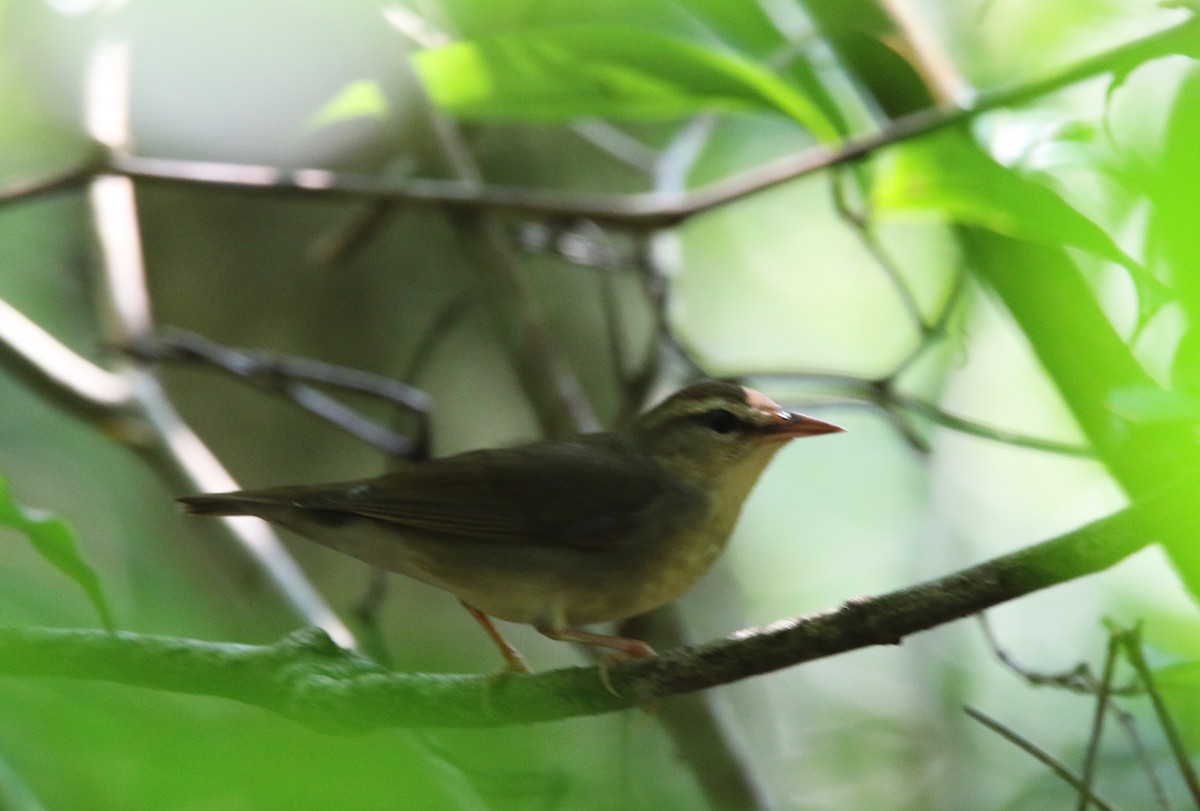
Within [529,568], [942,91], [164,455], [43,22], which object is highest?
[43,22]

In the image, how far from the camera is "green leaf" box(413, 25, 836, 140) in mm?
3490

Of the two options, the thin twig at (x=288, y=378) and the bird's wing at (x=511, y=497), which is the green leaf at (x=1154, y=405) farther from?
the thin twig at (x=288, y=378)

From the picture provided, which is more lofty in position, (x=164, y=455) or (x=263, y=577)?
(x=164, y=455)

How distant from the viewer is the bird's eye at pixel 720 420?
3406mm

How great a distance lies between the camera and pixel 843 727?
5863 millimetres

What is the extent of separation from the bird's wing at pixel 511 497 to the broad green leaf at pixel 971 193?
1.12 meters

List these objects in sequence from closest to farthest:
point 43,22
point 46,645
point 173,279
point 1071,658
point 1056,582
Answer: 1. point 46,645
2. point 1056,582
3. point 43,22
4. point 1071,658
5. point 173,279

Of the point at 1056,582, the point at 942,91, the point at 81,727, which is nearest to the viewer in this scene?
the point at 81,727

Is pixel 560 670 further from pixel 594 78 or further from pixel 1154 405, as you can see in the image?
pixel 594 78

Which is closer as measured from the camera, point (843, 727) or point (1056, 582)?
point (1056, 582)

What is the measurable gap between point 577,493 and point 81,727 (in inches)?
97.8

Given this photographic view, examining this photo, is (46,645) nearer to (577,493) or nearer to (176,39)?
(577,493)

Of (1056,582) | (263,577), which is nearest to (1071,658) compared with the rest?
(263,577)

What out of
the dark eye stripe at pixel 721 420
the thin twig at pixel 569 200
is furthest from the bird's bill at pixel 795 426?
the thin twig at pixel 569 200
